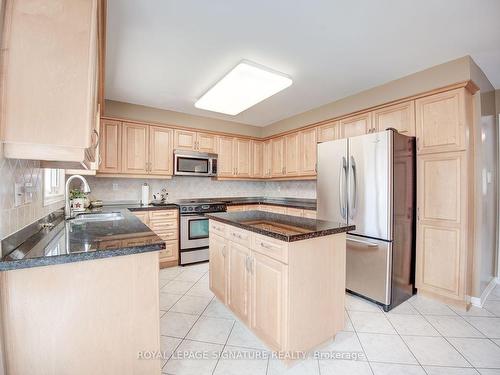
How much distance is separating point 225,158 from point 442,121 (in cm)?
321

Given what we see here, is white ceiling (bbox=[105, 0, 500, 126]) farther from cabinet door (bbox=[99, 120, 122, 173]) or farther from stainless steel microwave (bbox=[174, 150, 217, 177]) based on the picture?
stainless steel microwave (bbox=[174, 150, 217, 177])

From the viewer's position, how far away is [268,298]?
1.65 meters

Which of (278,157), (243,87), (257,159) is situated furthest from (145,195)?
(278,157)

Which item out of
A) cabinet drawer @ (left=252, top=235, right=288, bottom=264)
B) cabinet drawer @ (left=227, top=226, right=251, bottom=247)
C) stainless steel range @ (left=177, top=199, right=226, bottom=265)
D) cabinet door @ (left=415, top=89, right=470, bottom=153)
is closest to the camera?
cabinet drawer @ (left=252, top=235, right=288, bottom=264)

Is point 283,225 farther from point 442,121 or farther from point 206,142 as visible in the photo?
point 206,142

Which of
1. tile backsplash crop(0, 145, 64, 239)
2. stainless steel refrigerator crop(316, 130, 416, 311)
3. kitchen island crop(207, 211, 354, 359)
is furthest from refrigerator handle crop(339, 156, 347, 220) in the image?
tile backsplash crop(0, 145, 64, 239)

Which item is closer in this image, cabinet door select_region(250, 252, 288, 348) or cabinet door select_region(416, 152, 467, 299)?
cabinet door select_region(250, 252, 288, 348)

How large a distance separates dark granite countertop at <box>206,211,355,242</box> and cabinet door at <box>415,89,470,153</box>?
1540 millimetres

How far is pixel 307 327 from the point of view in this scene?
163 cm

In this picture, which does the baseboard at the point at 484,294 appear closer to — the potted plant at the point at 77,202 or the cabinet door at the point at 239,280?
the cabinet door at the point at 239,280

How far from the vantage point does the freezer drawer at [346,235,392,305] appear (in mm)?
2355

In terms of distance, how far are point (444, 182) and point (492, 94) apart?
5.20 ft

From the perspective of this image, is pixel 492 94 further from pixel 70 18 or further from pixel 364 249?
pixel 70 18

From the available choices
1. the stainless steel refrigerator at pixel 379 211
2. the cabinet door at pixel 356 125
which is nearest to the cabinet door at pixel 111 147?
the stainless steel refrigerator at pixel 379 211
